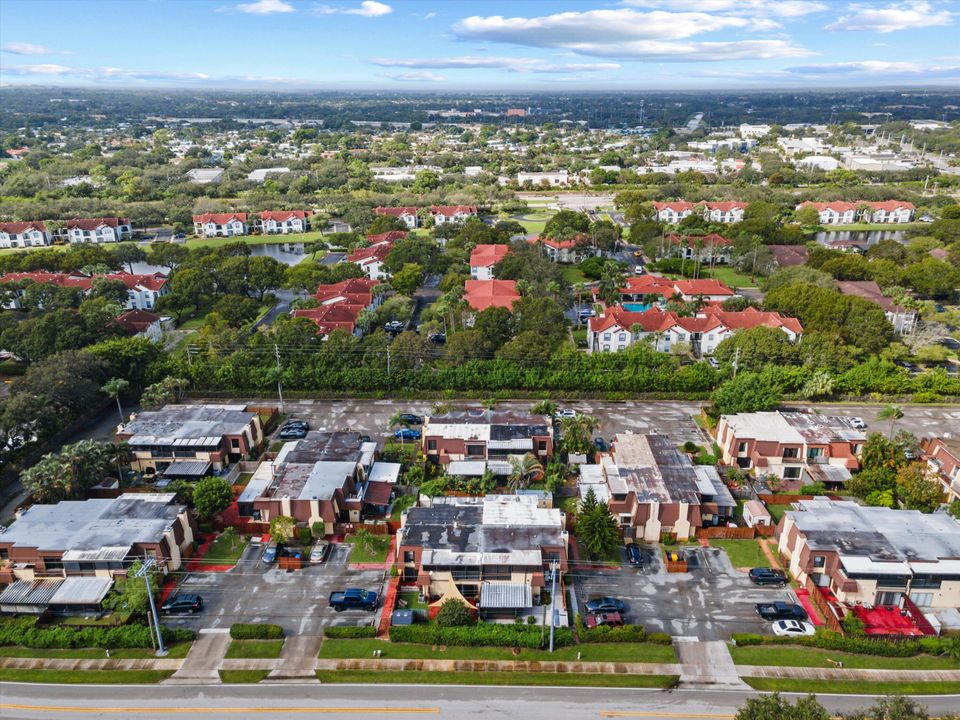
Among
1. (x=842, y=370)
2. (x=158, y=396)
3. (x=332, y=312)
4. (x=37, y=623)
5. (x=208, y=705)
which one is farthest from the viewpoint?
(x=332, y=312)

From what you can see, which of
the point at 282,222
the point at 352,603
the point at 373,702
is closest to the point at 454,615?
the point at 373,702

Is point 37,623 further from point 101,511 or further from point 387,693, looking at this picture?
point 387,693

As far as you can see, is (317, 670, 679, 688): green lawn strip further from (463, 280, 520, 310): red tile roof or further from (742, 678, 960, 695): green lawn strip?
(463, 280, 520, 310): red tile roof

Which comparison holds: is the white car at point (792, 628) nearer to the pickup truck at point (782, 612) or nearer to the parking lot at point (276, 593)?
the pickup truck at point (782, 612)

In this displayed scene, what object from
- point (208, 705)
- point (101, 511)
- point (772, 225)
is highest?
point (772, 225)

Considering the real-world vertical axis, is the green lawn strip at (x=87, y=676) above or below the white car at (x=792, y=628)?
below

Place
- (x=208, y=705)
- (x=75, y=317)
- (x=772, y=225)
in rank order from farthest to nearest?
(x=772, y=225)
(x=75, y=317)
(x=208, y=705)

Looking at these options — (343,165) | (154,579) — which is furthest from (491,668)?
(343,165)

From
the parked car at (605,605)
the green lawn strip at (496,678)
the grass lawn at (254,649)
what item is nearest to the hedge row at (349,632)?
the green lawn strip at (496,678)
